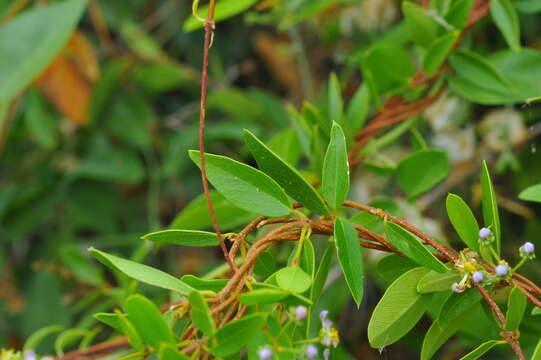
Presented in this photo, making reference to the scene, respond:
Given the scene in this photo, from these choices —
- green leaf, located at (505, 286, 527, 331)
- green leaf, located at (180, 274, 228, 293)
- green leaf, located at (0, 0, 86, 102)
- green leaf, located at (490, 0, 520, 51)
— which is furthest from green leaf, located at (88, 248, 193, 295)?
green leaf, located at (0, 0, 86, 102)

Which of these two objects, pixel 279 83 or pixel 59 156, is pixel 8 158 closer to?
pixel 59 156

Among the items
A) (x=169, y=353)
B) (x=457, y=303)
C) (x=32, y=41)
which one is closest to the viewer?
(x=169, y=353)

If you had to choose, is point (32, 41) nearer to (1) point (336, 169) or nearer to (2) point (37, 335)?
(2) point (37, 335)

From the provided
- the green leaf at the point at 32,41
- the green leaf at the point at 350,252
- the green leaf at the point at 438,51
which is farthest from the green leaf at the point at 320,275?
the green leaf at the point at 32,41

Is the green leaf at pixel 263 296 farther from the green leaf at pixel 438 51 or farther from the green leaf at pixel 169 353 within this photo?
the green leaf at pixel 438 51

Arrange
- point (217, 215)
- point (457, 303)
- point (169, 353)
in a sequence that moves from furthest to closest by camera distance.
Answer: point (217, 215) < point (457, 303) < point (169, 353)

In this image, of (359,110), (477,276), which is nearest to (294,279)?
(477,276)

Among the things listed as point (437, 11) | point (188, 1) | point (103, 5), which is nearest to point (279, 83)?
point (188, 1)
